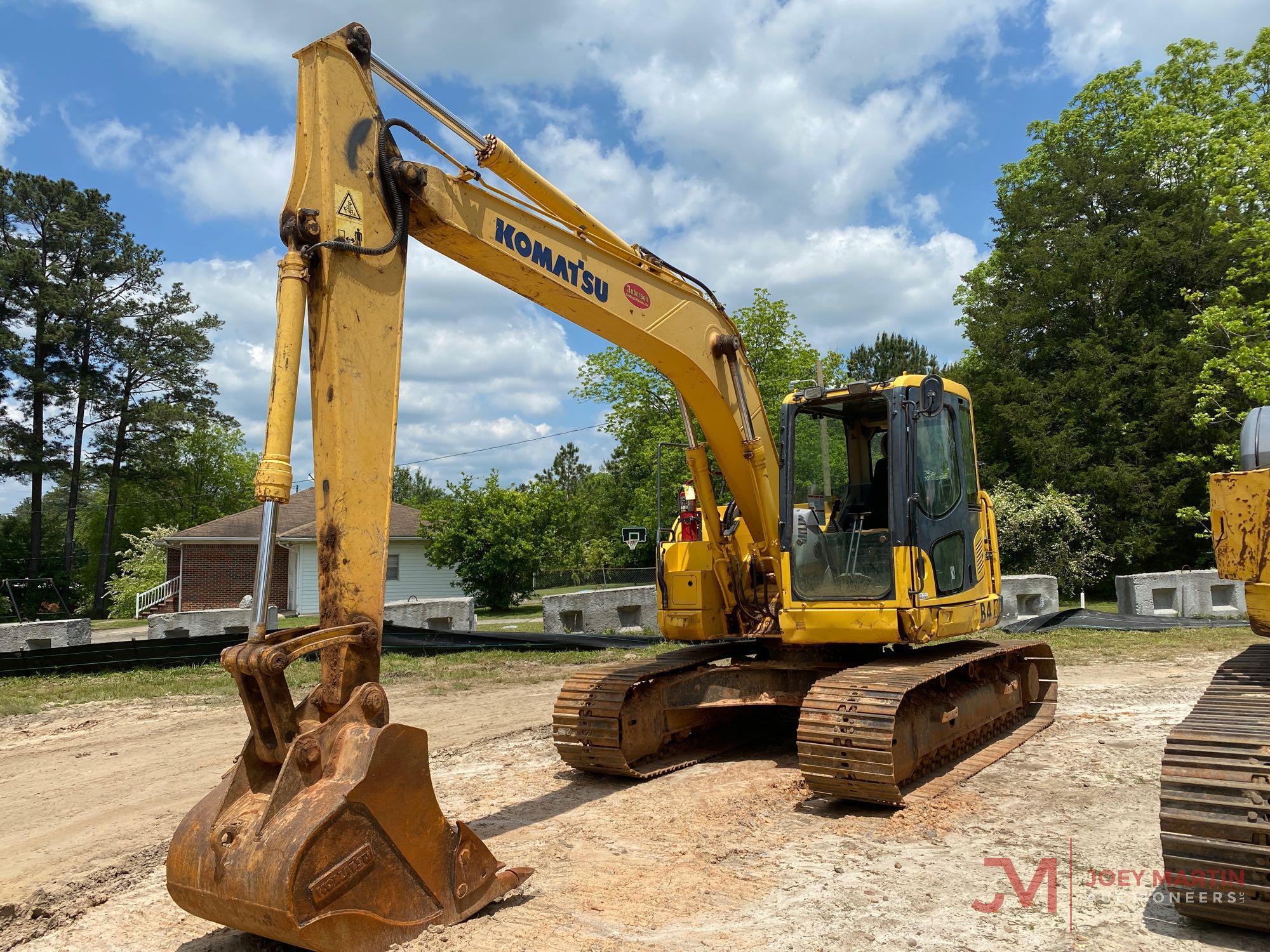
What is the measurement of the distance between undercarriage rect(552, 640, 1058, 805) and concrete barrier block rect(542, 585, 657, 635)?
8598 millimetres

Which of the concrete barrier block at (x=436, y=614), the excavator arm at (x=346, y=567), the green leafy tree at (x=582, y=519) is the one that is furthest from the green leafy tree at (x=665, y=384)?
the excavator arm at (x=346, y=567)

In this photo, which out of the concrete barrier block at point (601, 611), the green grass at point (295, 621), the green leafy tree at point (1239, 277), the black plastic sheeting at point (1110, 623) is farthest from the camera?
the green grass at point (295, 621)

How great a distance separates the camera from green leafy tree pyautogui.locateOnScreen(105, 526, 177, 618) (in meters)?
33.6

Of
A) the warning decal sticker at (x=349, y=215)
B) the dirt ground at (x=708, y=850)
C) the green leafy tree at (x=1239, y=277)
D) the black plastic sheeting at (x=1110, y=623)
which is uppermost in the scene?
the green leafy tree at (x=1239, y=277)

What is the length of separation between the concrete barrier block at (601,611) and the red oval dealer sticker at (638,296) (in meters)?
10.9

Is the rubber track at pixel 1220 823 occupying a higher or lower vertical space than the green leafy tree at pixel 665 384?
lower

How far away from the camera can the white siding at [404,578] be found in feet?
103

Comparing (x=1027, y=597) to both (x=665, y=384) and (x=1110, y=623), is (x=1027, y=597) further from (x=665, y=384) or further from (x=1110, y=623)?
(x=665, y=384)

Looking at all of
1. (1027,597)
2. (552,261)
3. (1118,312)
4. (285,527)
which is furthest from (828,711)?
(285,527)

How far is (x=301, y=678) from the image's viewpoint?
504 inches

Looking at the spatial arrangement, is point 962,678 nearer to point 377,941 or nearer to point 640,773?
point 640,773

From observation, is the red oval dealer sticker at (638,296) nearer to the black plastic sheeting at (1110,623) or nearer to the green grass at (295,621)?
the black plastic sheeting at (1110,623)

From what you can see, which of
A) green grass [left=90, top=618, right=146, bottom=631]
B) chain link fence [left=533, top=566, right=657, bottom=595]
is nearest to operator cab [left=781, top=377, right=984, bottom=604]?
green grass [left=90, top=618, right=146, bottom=631]

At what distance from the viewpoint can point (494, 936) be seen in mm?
4074
